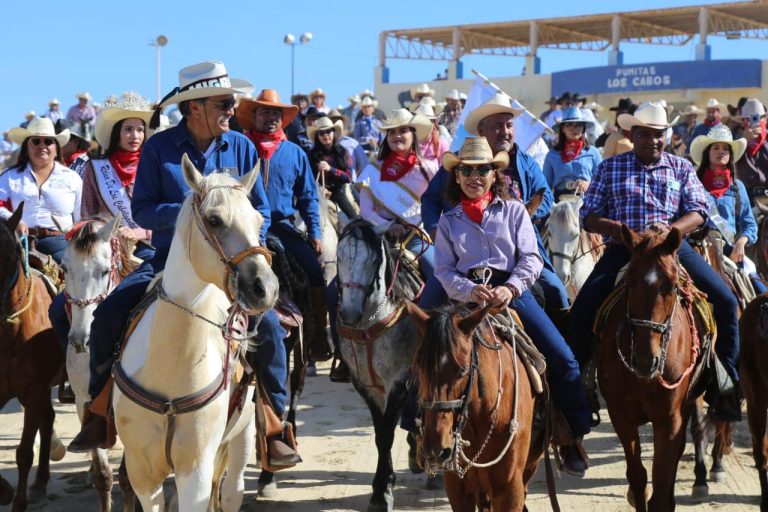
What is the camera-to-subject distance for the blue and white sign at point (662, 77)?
3478 centimetres

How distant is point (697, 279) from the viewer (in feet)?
22.7

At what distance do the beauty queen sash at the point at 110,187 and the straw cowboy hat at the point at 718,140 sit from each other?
18.6 ft

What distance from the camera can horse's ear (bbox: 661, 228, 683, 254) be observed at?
588 centimetres

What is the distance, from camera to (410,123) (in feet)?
30.1

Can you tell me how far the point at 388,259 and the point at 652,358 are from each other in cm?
241

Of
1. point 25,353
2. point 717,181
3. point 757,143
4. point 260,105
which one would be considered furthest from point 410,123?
point 757,143

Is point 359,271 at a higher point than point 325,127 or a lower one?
lower

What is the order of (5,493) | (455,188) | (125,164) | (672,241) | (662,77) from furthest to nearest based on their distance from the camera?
(662,77)
(5,493)
(125,164)
(455,188)
(672,241)

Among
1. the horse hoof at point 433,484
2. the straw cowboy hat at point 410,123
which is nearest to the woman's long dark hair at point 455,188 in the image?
the horse hoof at point 433,484

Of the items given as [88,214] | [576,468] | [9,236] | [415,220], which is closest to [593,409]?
[576,468]

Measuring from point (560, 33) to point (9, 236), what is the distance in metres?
41.1

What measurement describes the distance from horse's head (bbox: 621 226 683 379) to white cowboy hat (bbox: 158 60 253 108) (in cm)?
264

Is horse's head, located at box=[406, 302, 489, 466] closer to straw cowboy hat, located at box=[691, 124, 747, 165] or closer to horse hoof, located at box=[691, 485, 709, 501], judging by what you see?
horse hoof, located at box=[691, 485, 709, 501]

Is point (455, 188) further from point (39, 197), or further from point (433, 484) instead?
point (39, 197)
